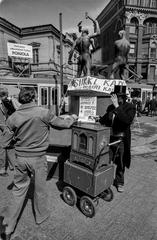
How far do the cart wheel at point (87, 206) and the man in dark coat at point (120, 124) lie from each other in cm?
91

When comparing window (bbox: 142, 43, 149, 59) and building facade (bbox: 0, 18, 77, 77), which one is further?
window (bbox: 142, 43, 149, 59)

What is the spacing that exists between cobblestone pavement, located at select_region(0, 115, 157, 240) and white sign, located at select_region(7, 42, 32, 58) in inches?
814

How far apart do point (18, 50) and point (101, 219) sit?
2241cm

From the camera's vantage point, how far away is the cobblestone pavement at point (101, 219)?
7.41 ft

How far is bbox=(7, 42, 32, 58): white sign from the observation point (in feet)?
68.1

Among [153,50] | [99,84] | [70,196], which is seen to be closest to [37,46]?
[153,50]

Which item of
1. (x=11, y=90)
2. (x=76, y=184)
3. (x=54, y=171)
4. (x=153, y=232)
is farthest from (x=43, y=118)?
(x=11, y=90)

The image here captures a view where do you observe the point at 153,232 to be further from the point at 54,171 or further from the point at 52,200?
the point at 54,171

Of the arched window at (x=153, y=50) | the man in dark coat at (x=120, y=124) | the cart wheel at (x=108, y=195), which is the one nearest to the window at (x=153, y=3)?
the arched window at (x=153, y=50)

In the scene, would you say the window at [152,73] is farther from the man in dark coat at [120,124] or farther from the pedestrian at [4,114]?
the pedestrian at [4,114]

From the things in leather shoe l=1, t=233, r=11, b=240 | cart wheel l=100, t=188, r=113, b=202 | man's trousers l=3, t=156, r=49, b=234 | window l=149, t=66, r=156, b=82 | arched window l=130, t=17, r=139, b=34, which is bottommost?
leather shoe l=1, t=233, r=11, b=240

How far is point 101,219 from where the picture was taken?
8.37ft

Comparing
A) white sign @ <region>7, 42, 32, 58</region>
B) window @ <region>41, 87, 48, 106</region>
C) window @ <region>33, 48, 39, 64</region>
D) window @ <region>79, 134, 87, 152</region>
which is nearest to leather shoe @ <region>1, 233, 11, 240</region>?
window @ <region>79, 134, 87, 152</region>

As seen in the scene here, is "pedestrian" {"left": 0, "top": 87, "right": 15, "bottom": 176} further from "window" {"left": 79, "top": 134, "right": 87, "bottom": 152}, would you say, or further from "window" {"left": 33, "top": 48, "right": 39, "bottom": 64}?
"window" {"left": 33, "top": 48, "right": 39, "bottom": 64}
